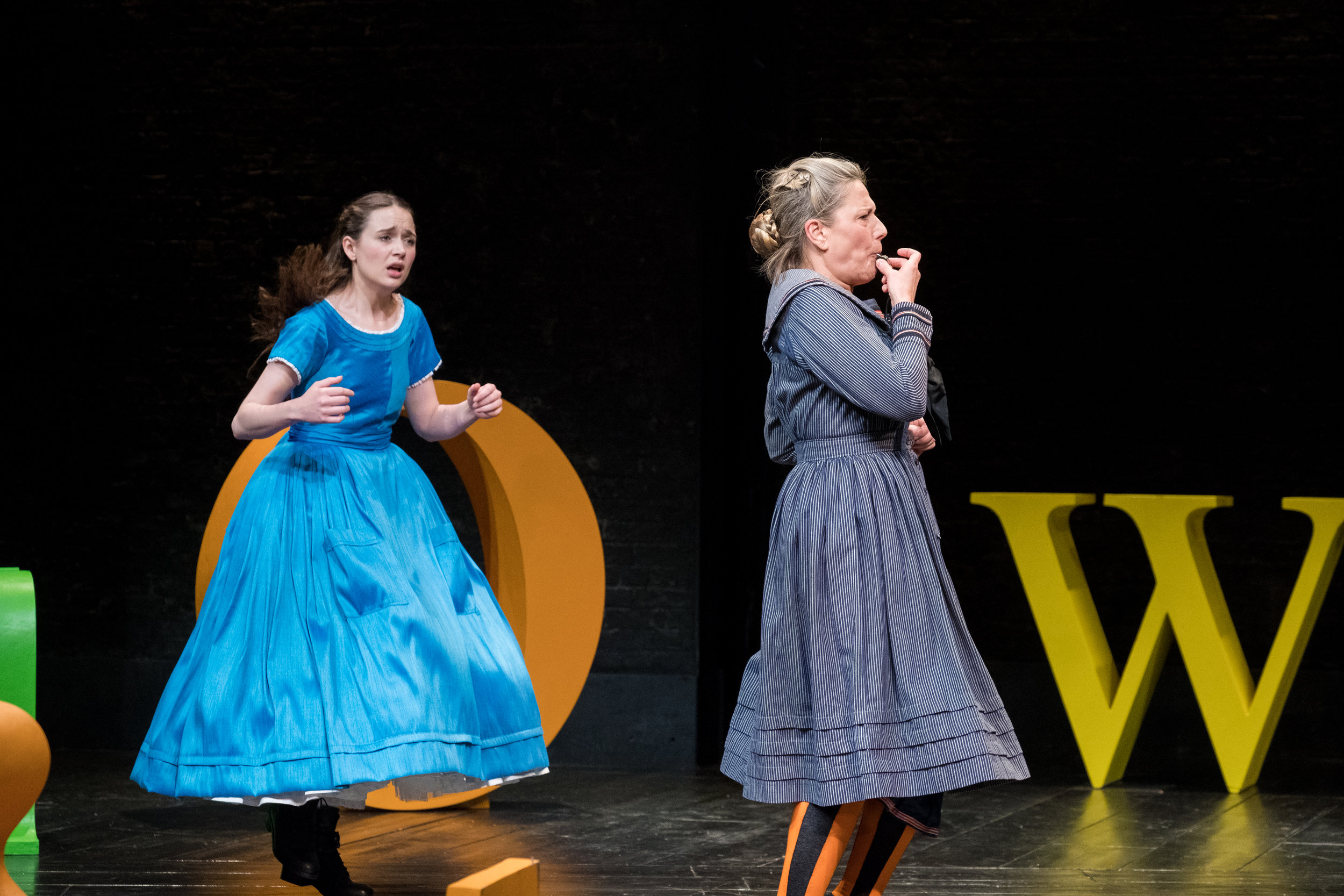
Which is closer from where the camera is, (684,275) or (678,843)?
(678,843)

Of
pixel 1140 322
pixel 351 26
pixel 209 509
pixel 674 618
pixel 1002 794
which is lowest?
pixel 1002 794

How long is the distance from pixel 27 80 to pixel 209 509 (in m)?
1.68

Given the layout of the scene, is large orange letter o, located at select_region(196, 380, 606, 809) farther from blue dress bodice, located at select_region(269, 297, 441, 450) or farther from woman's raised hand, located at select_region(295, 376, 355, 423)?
woman's raised hand, located at select_region(295, 376, 355, 423)

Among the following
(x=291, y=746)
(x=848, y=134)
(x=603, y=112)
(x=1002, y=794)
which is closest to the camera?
(x=291, y=746)

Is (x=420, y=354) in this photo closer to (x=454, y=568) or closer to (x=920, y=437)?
(x=454, y=568)

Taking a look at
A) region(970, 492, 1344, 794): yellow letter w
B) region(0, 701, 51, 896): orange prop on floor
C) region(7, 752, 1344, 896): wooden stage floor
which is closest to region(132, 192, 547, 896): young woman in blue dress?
region(7, 752, 1344, 896): wooden stage floor

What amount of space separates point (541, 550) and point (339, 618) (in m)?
1.40

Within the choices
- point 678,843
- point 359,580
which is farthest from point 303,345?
point 678,843

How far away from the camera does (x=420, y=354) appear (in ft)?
10.8

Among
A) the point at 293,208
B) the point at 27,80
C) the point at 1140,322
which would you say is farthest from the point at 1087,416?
the point at 27,80

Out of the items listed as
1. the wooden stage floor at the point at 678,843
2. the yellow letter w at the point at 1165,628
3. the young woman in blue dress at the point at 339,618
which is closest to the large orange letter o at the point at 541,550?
the wooden stage floor at the point at 678,843

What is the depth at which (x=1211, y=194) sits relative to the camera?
5207 mm

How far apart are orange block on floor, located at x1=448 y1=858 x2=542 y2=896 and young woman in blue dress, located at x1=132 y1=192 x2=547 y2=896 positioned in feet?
0.93

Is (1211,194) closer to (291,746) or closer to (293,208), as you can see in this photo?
(293,208)
